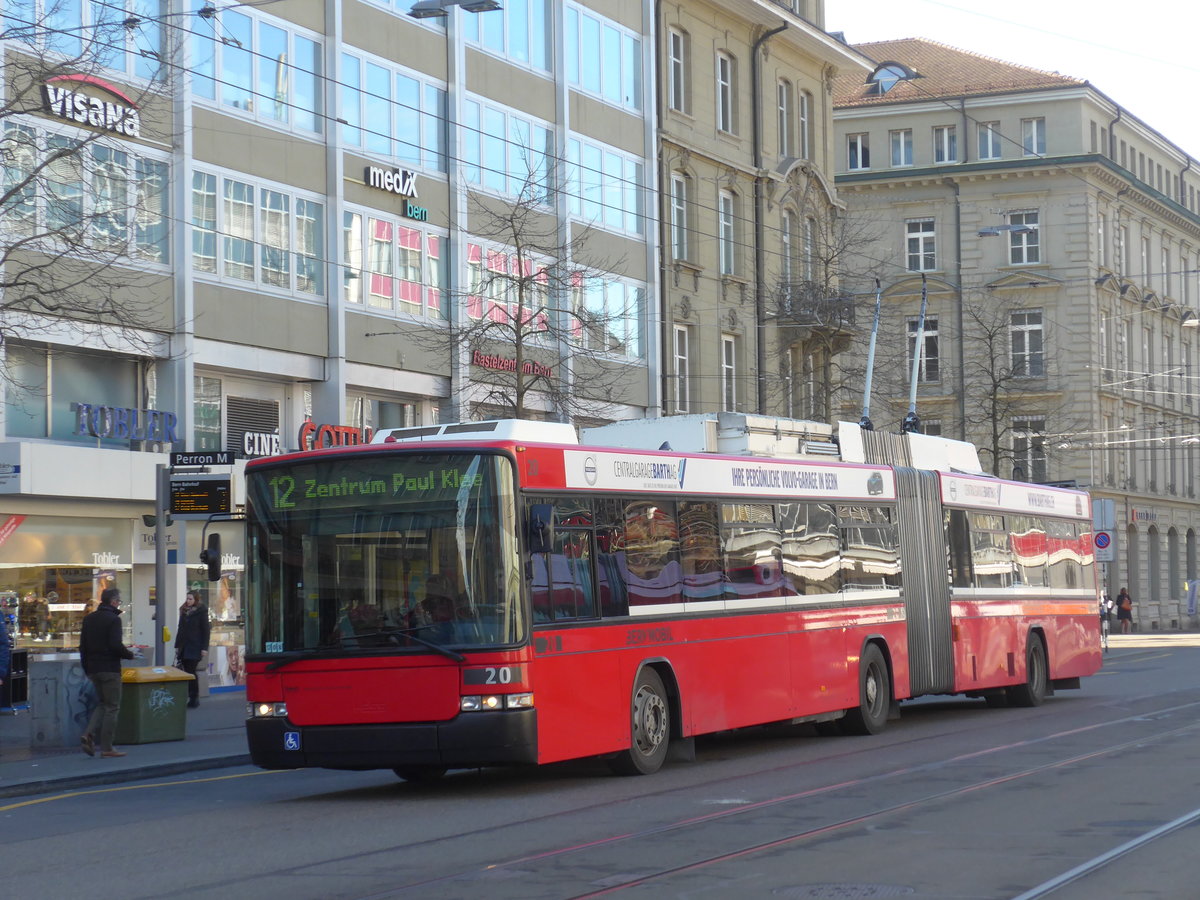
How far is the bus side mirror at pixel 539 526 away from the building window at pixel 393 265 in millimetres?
18466

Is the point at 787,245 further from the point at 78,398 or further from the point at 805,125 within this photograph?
the point at 78,398

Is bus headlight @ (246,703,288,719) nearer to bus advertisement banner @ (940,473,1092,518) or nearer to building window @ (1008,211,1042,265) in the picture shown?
bus advertisement banner @ (940,473,1092,518)

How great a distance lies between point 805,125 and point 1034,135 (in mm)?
22213

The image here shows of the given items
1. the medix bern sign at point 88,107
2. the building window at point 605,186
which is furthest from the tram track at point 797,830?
the building window at point 605,186

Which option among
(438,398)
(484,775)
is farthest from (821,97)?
(484,775)

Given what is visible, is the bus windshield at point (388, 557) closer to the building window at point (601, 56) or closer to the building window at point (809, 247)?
the building window at point (601, 56)

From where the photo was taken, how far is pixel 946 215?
6900 cm

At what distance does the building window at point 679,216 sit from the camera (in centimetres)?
4225

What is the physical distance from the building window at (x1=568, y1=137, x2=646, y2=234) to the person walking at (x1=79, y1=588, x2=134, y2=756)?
20.2 meters

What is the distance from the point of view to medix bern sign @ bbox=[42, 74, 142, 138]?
82.5ft

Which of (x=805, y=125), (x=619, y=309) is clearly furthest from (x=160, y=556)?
(x=805, y=125)

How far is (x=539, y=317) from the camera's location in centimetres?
3253

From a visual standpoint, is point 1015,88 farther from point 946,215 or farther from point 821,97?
point 821,97

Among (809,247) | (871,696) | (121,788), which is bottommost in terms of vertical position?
(121,788)
